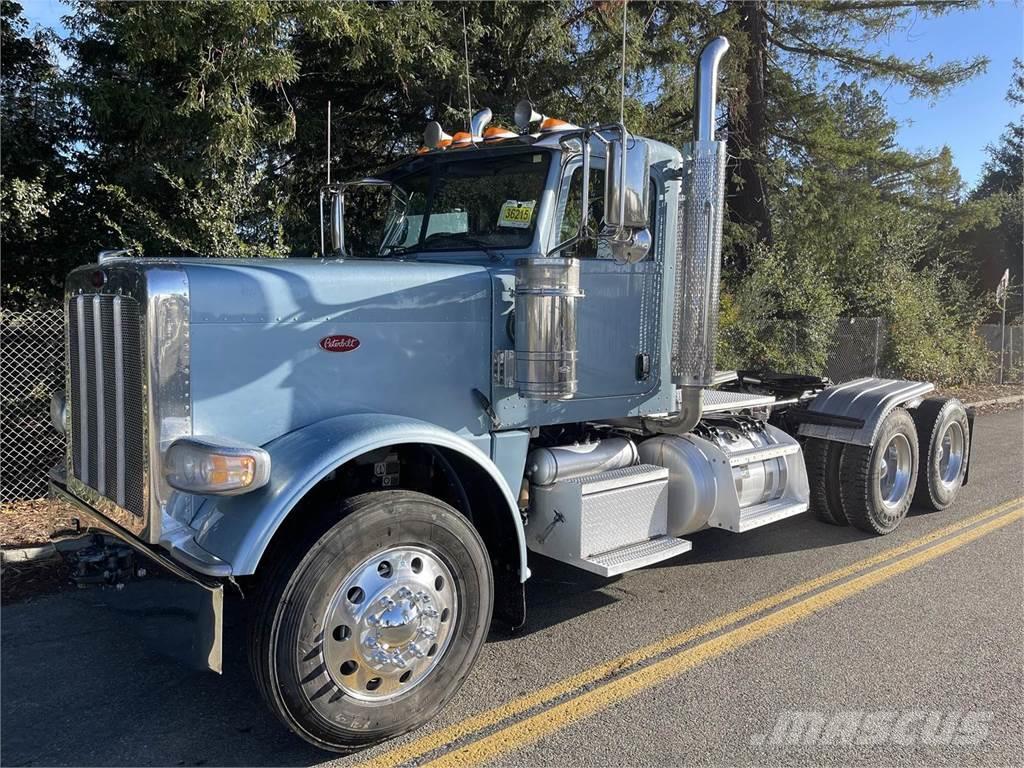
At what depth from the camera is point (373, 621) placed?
3.09 m

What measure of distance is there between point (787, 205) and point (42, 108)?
11255mm

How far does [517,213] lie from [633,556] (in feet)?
6.18

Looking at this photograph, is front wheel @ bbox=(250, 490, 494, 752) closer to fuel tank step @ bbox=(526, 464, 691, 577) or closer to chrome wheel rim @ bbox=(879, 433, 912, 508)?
fuel tank step @ bbox=(526, 464, 691, 577)

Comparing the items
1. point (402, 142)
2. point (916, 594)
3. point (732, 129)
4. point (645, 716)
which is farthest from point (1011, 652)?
point (732, 129)

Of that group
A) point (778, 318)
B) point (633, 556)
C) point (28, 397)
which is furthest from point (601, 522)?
point (778, 318)

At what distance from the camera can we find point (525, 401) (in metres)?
4.04

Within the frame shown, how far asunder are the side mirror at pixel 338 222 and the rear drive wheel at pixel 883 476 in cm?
391

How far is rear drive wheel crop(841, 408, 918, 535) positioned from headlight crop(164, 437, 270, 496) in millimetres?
4519

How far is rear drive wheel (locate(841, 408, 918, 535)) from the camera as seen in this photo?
5.84 metres

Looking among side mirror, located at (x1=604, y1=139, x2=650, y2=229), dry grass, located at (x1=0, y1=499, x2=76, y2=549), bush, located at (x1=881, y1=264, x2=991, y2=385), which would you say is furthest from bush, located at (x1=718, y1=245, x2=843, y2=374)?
dry grass, located at (x1=0, y1=499, x2=76, y2=549)

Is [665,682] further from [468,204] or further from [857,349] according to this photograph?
[857,349]

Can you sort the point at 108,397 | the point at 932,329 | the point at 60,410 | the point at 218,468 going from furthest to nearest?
the point at 932,329
the point at 60,410
the point at 108,397
the point at 218,468

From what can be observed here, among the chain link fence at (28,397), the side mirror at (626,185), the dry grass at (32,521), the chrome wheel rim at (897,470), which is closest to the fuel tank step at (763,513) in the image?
the chrome wheel rim at (897,470)

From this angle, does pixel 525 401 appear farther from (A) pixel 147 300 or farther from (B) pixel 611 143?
(A) pixel 147 300
